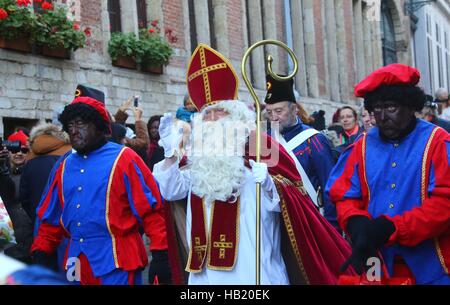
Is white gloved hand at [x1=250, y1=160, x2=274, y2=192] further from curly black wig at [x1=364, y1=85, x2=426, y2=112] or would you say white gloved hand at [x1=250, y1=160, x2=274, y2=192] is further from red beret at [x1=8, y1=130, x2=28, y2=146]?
red beret at [x1=8, y1=130, x2=28, y2=146]

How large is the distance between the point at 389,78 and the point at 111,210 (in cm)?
180

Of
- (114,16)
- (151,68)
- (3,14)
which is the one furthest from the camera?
(151,68)

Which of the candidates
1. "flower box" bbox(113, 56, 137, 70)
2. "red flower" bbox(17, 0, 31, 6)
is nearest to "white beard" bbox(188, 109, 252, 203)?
"red flower" bbox(17, 0, 31, 6)

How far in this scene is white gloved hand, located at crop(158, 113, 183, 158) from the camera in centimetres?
495

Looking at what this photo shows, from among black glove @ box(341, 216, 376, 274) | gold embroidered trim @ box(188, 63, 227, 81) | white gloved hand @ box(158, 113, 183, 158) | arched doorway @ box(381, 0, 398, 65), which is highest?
arched doorway @ box(381, 0, 398, 65)

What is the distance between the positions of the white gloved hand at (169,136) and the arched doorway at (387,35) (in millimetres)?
26674

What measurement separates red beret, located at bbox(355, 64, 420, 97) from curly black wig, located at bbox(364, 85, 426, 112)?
22 mm

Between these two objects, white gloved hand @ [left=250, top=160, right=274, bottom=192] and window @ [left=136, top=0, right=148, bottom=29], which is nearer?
white gloved hand @ [left=250, top=160, right=274, bottom=192]

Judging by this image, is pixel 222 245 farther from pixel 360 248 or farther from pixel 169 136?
pixel 360 248

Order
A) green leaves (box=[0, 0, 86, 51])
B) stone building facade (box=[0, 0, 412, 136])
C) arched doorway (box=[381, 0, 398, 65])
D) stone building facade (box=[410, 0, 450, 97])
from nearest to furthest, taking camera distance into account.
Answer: green leaves (box=[0, 0, 86, 51])
stone building facade (box=[0, 0, 412, 136])
arched doorway (box=[381, 0, 398, 65])
stone building facade (box=[410, 0, 450, 97])

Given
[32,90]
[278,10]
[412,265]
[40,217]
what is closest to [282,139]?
[40,217]

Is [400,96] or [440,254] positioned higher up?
[400,96]

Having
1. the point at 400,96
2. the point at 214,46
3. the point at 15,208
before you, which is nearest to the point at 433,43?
the point at 214,46

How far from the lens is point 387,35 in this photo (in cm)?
3177
